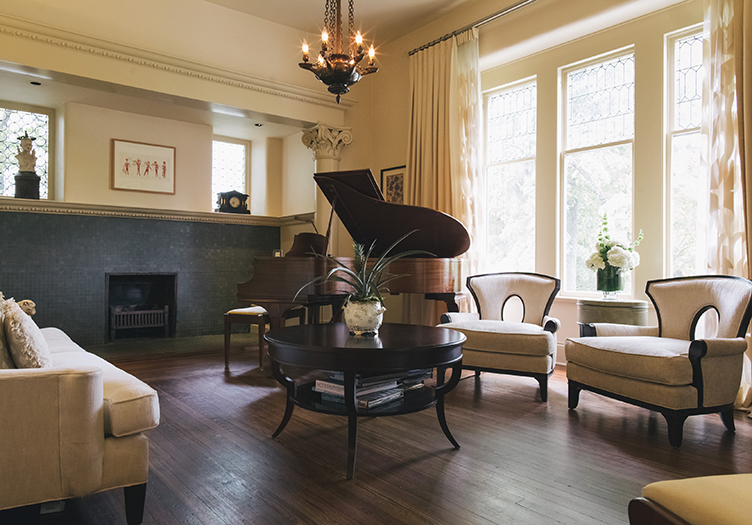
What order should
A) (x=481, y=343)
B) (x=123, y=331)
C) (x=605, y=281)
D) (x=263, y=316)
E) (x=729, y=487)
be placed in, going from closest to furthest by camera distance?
(x=729, y=487), (x=481, y=343), (x=605, y=281), (x=263, y=316), (x=123, y=331)

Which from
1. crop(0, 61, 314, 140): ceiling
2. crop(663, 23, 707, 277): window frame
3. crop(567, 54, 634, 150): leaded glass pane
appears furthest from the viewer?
crop(0, 61, 314, 140): ceiling

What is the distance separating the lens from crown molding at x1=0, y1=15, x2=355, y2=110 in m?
4.06

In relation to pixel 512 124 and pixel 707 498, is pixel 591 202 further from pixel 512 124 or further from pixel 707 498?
pixel 707 498

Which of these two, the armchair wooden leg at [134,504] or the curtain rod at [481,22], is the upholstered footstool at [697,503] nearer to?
the armchair wooden leg at [134,504]

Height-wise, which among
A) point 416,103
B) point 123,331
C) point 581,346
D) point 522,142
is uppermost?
point 416,103

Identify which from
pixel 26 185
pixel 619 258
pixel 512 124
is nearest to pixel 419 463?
pixel 619 258

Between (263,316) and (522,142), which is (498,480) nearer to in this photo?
(263,316)

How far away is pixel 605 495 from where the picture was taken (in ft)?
6.37

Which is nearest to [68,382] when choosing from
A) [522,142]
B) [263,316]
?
[263,316]

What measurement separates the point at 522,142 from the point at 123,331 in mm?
5452

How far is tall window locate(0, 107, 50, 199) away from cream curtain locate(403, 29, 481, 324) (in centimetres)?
454

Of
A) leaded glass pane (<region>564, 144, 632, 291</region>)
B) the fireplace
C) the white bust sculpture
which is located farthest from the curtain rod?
the white bust sculpture

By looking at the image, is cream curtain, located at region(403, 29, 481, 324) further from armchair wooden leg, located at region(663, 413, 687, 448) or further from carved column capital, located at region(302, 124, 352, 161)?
armchair wooden leg, located at region(663, 413, 687, 448)

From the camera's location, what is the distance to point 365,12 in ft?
17.6
